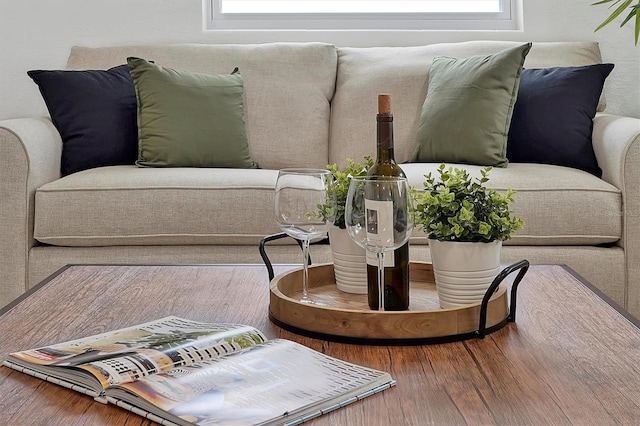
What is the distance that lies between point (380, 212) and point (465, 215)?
0.15 m

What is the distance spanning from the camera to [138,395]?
2.92 feet

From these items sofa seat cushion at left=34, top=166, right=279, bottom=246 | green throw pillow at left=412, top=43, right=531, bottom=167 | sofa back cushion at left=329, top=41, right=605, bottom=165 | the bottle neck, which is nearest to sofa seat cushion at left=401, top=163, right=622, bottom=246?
green throw pillow at left=412, top=43, right=531, bottom=167

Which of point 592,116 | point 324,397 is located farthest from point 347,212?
point 592,116

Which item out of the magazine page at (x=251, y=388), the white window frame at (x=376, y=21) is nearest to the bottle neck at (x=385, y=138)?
the magazine page at (x=251, y=388)

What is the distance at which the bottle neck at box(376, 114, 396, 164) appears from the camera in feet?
4.19

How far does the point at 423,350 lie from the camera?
1.12 metres

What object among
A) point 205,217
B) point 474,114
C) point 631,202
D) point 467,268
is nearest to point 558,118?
point 474,114

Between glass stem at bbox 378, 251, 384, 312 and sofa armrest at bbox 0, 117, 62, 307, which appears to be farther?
sofa armrest at bbox 0, 117, 62, 307

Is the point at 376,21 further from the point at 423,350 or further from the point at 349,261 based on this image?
the point at 423,350

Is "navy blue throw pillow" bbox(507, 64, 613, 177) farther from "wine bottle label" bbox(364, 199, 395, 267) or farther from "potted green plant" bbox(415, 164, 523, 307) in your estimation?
"wine bottle label" bbox(364, 199, 395, 267)

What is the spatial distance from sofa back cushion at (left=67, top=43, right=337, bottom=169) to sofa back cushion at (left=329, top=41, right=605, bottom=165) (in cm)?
7

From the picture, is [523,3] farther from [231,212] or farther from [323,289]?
[323,289]

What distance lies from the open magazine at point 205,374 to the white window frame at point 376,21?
2.78m

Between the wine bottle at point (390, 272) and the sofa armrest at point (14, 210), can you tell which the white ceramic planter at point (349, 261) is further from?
the sofa armrest at point (14, 210)
